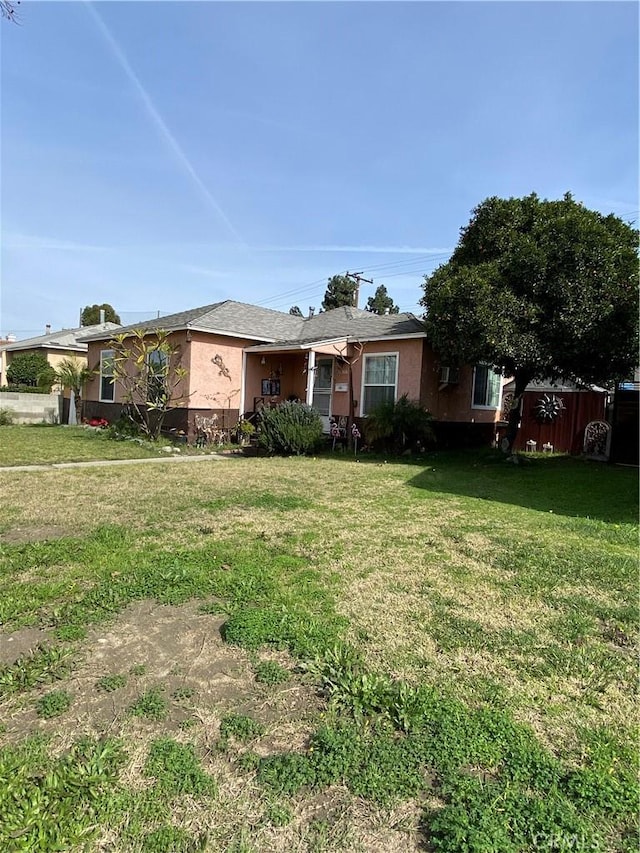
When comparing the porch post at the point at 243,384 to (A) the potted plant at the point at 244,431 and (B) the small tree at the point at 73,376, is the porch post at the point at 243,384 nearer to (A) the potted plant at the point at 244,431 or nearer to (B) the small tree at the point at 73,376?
(A) the potted plant at the point at 244,431

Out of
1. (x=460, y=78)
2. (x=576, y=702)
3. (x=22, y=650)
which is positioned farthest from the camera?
(x=460, y=78)

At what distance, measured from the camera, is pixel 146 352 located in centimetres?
1341

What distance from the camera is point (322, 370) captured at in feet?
50.5

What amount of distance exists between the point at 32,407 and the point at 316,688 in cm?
1989

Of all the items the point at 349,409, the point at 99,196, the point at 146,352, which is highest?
the point at 99,196

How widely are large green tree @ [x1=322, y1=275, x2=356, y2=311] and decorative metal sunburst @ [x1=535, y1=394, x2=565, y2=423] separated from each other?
1329 inches

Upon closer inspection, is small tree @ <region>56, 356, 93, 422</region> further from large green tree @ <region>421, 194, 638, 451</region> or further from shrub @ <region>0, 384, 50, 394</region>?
large green tree @ <region>421, 194, 638, 451</region>

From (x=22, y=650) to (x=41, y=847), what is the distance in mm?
1489

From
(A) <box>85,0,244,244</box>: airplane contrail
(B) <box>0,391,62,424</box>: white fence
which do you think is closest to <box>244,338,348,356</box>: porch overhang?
(A) <box>85,0,244,244</box>: airplane contrail

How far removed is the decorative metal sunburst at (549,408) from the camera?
13883 mm

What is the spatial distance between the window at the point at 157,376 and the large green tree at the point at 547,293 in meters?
7.74

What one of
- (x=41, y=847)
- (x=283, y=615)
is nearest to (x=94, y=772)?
(x=41, y=847)

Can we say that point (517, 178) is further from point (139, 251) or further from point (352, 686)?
point (139, 251)

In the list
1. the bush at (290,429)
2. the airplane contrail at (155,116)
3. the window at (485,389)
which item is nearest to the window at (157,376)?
the bush at (290,429)
